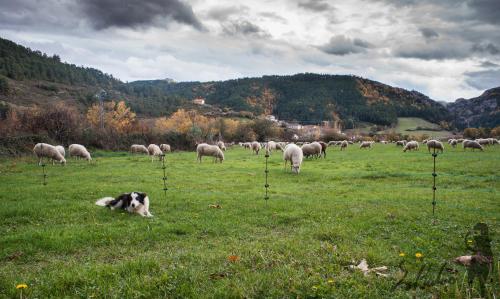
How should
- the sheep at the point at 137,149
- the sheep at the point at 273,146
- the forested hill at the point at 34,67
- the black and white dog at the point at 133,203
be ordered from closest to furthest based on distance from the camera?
1. the black and white dog at the point at 133,203
2. the sheep at the point at 137,149
3. the sheep at the point at 273,146
4. the forested hill at the point at 34,67

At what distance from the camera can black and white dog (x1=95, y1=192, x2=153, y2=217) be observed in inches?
501

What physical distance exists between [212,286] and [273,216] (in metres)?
6.50

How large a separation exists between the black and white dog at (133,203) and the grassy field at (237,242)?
51 cm

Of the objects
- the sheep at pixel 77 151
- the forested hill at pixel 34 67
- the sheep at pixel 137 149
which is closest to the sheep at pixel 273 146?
the sheep at pixel 137 149

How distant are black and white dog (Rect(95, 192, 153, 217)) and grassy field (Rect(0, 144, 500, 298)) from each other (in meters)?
0.51

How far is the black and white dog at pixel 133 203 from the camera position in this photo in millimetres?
12719

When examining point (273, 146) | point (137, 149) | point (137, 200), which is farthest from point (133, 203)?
point (273, 146)

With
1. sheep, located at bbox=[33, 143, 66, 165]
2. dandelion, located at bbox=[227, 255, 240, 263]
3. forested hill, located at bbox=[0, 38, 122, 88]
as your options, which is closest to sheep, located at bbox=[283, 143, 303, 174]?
dandelion, located at bbox=[227, 255, 240, 263]

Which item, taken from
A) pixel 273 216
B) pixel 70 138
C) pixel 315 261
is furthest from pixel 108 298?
pixel 70 138

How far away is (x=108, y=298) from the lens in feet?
19.1

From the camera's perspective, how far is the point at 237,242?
9297 mm

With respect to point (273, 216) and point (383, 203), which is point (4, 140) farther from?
point (383, 203)

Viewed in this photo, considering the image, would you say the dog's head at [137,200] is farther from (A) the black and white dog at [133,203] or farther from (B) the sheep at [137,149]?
(B) the sheep at [137,149]

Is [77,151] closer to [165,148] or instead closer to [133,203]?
[165,148]
